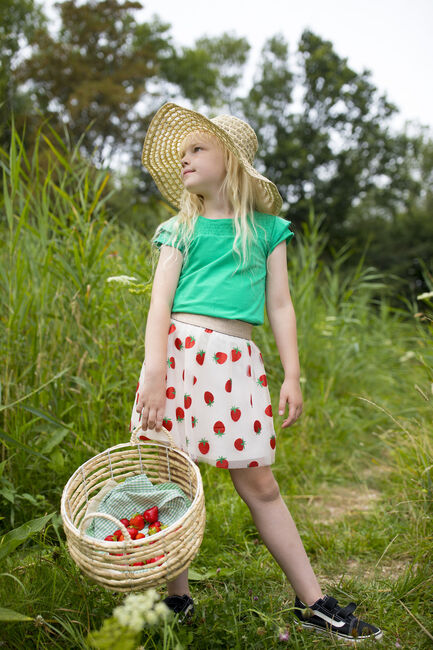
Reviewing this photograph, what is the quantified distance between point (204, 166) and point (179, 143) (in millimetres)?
286

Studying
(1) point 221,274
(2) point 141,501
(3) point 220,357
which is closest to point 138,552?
(2) point 141,501

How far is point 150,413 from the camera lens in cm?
160

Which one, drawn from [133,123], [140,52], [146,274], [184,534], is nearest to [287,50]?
[140,52]

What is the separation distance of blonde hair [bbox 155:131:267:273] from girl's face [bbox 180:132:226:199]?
1 cm

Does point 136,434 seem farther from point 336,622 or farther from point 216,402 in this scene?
point 336,622

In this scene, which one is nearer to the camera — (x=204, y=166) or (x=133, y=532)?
(x=133, y=532)

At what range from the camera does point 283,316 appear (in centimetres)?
177

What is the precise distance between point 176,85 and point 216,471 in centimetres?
2361

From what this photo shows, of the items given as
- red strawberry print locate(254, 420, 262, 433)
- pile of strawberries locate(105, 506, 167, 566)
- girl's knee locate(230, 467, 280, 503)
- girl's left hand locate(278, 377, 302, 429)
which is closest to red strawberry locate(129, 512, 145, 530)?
pile of strawberries locate(105, 506, 167, 566)

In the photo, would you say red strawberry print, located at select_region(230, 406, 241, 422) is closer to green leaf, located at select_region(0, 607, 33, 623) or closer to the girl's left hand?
the girl's left hand

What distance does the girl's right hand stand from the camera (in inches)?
62.7

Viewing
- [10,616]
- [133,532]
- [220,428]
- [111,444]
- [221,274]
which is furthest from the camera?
[111,444]

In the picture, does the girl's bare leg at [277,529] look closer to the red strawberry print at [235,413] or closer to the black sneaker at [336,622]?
the black sneaker at [336,622]

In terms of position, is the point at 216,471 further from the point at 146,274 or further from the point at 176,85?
the point at 176,85
